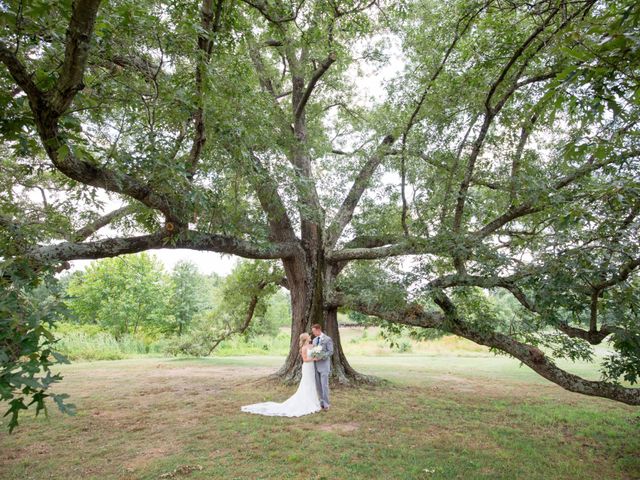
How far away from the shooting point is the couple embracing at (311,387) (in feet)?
25.6

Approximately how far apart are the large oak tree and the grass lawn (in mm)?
1296

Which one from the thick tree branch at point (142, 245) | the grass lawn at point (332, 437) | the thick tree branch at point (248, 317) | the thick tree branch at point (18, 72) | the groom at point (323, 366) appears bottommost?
the grass lawn at point (332, 437)

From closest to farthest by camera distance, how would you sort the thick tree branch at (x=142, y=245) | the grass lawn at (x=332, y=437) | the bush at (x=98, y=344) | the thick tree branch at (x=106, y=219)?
the grass lawn at (x=332, y=437) < the thick tree branch at (x=142, y=245) < the thick tree branch at (x=106, y=219) < the bush at (x=98, y=344)

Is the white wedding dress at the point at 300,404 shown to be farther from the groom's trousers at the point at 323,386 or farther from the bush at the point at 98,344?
the bush at the point at 98,344

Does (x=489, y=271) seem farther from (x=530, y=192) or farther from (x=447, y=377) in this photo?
(x=447, y=377)

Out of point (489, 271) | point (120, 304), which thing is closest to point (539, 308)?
point (489, 271)

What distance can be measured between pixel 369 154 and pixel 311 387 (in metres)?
5.95

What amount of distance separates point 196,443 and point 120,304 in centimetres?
2330

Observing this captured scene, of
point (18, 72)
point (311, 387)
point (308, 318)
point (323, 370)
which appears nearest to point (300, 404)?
point (311, 387)

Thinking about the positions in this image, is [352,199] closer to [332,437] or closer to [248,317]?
[248,317]

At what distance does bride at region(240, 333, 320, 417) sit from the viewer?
7.64 metres

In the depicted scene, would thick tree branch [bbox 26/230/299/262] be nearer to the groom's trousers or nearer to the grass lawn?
the grass lawn

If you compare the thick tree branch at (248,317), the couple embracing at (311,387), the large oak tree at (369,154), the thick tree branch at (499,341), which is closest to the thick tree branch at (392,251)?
the large oak tree at (369,154)

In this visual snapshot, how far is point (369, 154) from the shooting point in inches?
426
